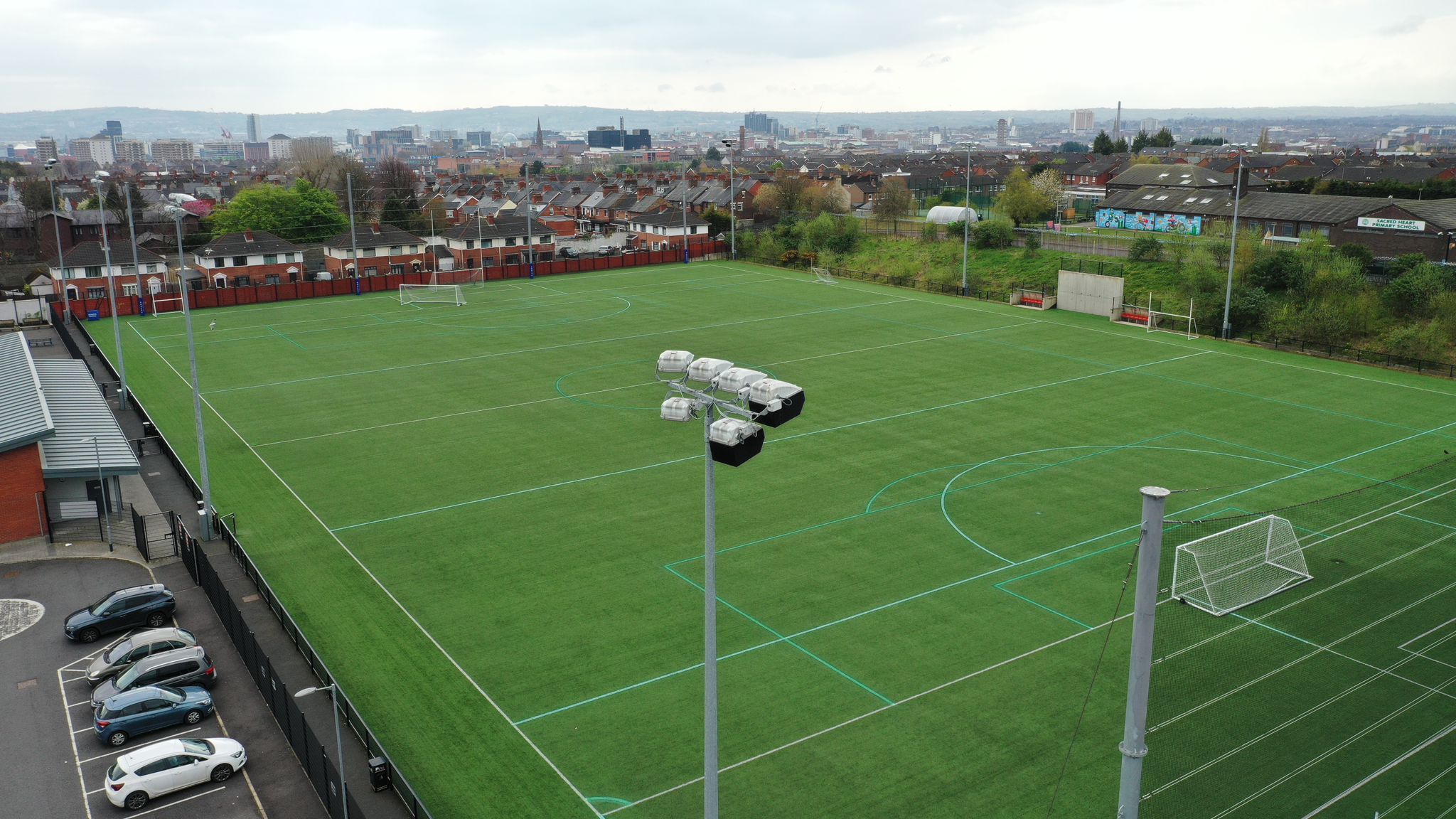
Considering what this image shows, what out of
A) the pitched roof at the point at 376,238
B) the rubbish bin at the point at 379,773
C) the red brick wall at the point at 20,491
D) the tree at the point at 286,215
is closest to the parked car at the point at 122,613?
the red brick wall at the point at 20,491

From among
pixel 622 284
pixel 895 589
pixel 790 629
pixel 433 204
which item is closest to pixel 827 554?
pixel 895 589

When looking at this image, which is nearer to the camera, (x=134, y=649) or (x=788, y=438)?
(x=134, y=649)

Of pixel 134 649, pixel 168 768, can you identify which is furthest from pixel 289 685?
pixel 168 768

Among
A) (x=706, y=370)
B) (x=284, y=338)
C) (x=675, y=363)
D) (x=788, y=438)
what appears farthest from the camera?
(x=284, y=338)

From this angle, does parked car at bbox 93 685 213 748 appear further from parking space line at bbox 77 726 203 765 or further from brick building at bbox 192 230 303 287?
brick building at bbox 192 230 303 287

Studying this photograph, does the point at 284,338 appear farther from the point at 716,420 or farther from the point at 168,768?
the point at 716,420
